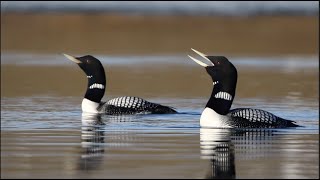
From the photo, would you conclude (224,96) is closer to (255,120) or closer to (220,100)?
(220,100)

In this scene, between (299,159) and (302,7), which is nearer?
(299,159)

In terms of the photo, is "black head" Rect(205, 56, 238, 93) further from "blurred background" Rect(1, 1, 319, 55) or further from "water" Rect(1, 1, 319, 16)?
"water" Rect(1, 1, 319, 16)

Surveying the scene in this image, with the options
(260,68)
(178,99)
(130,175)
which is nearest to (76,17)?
(260,68)

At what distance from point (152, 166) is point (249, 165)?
34.0 inches

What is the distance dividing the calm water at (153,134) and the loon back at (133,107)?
276 mm

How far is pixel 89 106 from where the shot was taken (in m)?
18.4

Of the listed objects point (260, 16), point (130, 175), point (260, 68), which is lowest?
point (130, 175)

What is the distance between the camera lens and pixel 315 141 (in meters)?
14.1

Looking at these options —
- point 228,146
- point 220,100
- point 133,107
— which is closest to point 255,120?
point 220,100

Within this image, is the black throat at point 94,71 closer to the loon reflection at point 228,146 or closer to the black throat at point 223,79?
the black throat at point 223,79

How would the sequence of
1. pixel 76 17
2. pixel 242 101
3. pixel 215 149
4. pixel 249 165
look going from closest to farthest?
pixel 249 165 < pixel 215 149 < pixel 242 101 < pixel 76 17

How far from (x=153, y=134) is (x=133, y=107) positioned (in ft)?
10.4

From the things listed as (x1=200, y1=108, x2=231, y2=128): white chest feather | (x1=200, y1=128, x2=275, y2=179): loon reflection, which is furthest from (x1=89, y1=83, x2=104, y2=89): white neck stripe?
(x1=200, y1=128, x2=275, y2=179): loon reflection

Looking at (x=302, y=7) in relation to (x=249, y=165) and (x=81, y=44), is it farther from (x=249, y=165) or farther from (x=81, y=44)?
(x=249, y=165)
